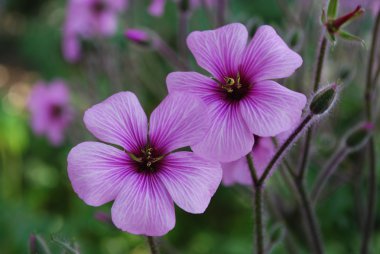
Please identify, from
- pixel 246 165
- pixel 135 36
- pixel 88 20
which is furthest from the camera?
pixel 88 20

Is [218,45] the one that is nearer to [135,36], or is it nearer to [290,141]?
[290,141]

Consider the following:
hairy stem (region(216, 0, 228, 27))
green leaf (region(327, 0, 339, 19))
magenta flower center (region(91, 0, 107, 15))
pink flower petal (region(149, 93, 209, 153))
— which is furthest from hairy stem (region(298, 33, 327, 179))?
magenta flower center (region(91, 0, 107, 15))

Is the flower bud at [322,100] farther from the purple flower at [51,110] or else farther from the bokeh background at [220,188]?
the purple flower at [51,110]

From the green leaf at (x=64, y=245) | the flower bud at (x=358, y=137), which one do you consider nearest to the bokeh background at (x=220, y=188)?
the green leaf at (x=64, y=245)

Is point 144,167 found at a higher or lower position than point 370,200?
higher

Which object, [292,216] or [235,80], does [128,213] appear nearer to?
[235,80]

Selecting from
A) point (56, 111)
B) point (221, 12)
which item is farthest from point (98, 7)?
point (221, 12)

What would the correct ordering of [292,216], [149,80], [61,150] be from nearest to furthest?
[292,216] < [149,80] < [61,150]

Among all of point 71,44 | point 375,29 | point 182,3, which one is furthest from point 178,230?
point 375,29
